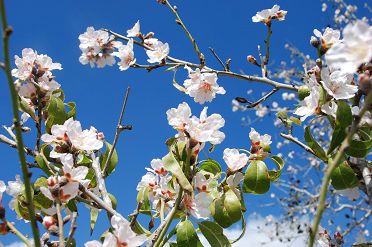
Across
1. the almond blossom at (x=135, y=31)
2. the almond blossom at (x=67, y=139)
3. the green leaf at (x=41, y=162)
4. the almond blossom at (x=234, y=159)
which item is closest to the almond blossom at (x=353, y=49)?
the almond blossom at (x=234, y=159)

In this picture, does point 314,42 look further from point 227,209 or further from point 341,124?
point 227,209

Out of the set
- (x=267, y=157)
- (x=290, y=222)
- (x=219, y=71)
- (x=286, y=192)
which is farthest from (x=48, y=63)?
(x=290, y=222)

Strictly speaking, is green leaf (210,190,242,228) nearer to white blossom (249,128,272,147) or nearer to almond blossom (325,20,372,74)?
white blossom (249,128,272,147)

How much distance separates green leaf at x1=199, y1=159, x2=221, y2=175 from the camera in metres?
1.24

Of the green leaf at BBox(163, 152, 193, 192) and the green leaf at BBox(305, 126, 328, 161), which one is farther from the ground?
the green leaf at BBox(305, 126, 328, 161)

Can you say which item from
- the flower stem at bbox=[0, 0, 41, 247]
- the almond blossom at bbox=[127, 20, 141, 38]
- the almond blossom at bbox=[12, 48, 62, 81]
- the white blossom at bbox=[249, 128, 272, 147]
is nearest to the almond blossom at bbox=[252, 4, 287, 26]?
the almond blossom at bbox=[127, 20, 141, 38]

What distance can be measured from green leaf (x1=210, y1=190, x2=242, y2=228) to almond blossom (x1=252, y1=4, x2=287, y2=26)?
1.08 metres

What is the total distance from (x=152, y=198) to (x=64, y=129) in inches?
14.5

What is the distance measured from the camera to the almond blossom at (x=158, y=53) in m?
1.91

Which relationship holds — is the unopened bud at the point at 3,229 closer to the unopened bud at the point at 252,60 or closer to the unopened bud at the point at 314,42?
the unopened bud at the point at 314,42

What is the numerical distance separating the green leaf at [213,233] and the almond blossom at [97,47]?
1260mm

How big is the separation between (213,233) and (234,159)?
0.69 feet

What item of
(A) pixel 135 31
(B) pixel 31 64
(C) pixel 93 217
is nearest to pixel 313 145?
(C) pixel 93 217

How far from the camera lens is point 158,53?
1943 mm
